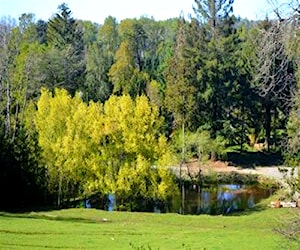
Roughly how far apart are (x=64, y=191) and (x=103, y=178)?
3.43 m

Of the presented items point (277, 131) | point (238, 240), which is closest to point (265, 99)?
point (277, 131)

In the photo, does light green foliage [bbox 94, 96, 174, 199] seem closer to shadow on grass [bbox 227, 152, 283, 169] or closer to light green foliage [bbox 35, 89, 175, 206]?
light green foliage [bbox 35, 89, 175, 206]

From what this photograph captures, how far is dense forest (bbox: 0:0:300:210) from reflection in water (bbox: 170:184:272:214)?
3.32m

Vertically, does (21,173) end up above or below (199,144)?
below

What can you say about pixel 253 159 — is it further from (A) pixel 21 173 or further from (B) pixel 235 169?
(A) pixel 21 173

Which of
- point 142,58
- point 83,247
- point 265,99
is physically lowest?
point 83,247

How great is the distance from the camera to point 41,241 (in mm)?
22469

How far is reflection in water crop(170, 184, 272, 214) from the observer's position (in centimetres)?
3924

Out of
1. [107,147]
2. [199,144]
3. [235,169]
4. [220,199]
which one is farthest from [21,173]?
→ [235,169]

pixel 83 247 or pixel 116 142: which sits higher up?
pixel 116 142

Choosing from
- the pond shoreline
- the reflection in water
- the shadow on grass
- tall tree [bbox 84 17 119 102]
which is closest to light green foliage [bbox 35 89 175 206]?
the reflection in water

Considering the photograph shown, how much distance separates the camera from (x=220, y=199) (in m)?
43.5

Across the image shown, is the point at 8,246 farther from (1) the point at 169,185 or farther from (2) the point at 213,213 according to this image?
(2) the point at 213,213

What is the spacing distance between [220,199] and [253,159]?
58.6 ft
